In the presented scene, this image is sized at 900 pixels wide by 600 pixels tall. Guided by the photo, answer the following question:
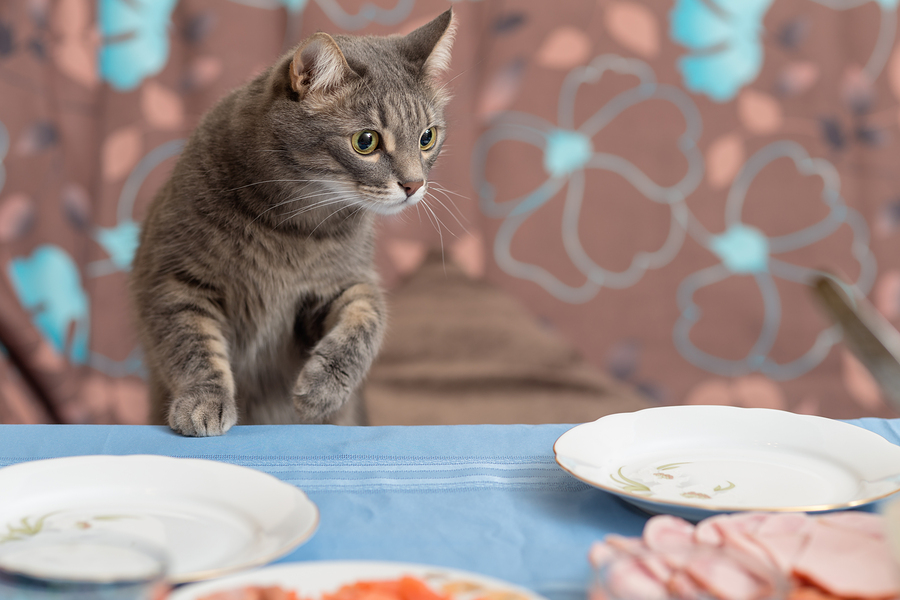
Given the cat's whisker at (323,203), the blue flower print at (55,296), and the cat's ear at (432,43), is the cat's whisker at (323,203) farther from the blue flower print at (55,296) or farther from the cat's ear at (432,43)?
the blue flower print at (55,296)

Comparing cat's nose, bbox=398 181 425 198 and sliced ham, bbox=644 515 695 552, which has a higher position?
sliced ham, bbox=644 515 695 552

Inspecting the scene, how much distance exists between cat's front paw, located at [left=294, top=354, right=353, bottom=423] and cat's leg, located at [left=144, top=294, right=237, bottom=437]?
9 cm

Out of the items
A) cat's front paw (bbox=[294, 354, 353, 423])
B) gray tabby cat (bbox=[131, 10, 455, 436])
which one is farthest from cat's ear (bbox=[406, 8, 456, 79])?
cat's front paw (bbox=[294, 354, 353, 423])

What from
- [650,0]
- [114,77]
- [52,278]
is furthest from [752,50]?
[52,278]

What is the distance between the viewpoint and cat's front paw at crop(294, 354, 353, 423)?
96 centimetres

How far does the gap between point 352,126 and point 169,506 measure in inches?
24.1

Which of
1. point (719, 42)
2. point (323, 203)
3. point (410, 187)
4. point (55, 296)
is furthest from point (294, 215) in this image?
point (719, 42)

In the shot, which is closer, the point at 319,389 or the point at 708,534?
the point at 708,534

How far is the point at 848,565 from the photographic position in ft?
1.40

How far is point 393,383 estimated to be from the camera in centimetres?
181

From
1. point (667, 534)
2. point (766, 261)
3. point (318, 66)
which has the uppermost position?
point (318, 66)

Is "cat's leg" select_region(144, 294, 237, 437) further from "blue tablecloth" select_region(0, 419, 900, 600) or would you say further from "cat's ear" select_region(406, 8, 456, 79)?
"cat's ear" select_region(406, 8, 456, 79)

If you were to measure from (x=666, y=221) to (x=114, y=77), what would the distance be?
4.65ft

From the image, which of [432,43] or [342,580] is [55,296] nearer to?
[432,43]
